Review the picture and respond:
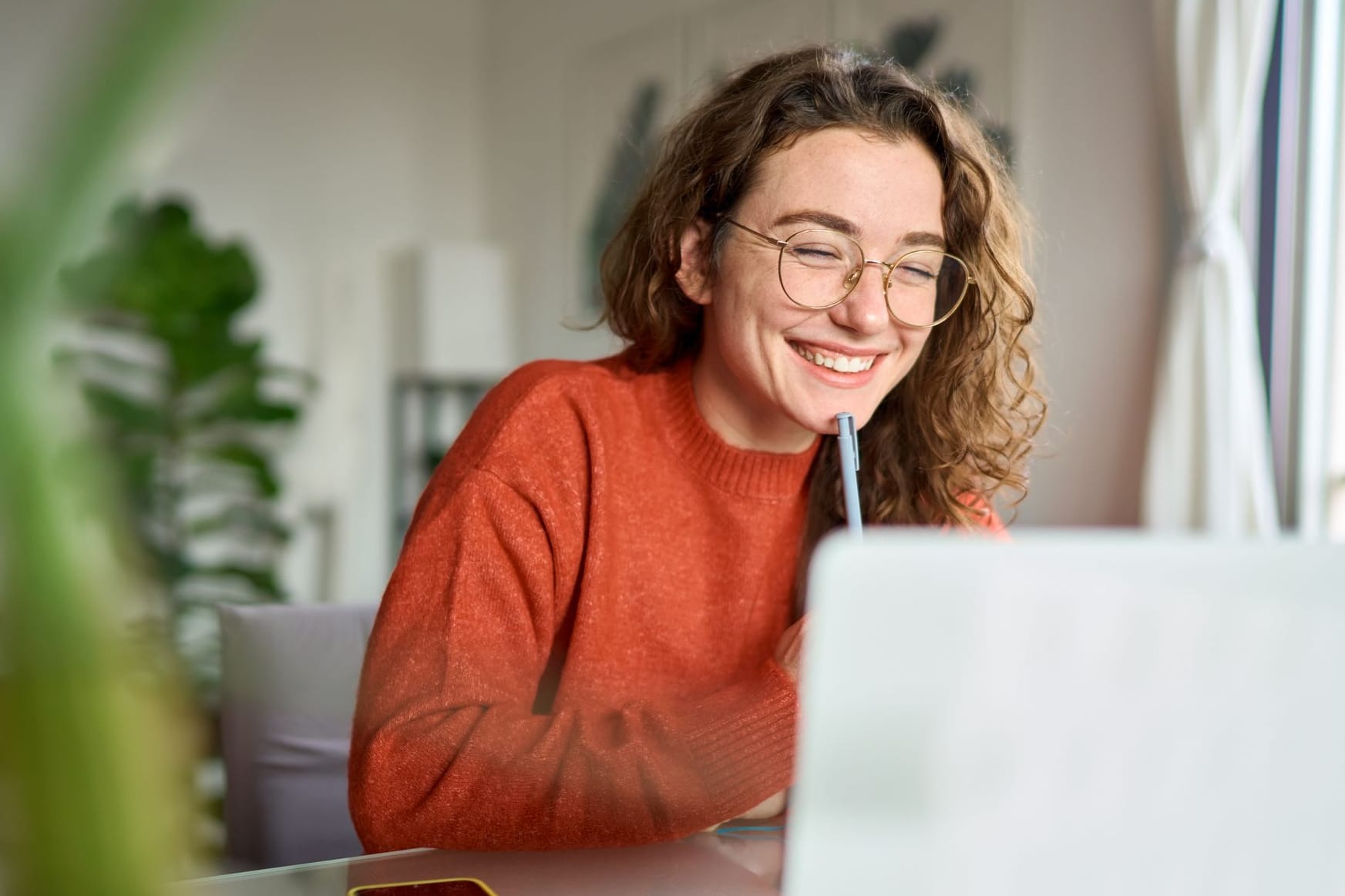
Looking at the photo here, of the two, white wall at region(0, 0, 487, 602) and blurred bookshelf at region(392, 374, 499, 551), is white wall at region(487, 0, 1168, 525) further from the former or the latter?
white wall at region(0, 0, 487, 602)

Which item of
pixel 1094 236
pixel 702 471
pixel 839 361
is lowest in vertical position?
pixel 702 471

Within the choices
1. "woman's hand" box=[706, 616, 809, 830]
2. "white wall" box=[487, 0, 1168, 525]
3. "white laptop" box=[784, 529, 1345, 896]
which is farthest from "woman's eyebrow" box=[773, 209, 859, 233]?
"white wall" box=[487, 0, 1168, 525]

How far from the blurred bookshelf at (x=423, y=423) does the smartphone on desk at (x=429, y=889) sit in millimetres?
3692

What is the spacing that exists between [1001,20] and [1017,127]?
250mm

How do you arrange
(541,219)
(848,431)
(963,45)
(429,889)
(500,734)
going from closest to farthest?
(429,889) → (500,734) → (848,431) → (963,45) → (541,219)

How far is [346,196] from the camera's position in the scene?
15.0ft

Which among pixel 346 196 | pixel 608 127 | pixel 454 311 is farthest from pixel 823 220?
pixel 346 196

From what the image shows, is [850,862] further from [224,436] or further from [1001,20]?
[224,436]

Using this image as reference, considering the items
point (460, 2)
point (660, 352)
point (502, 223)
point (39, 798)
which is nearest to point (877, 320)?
point (660, 352)

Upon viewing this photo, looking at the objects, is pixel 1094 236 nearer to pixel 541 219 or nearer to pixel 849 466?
pixel 849 466

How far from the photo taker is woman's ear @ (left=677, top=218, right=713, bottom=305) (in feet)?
4.52

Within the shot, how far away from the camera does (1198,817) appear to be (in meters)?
0.38

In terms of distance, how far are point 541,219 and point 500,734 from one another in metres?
3.67

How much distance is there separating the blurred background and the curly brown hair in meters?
1.11
